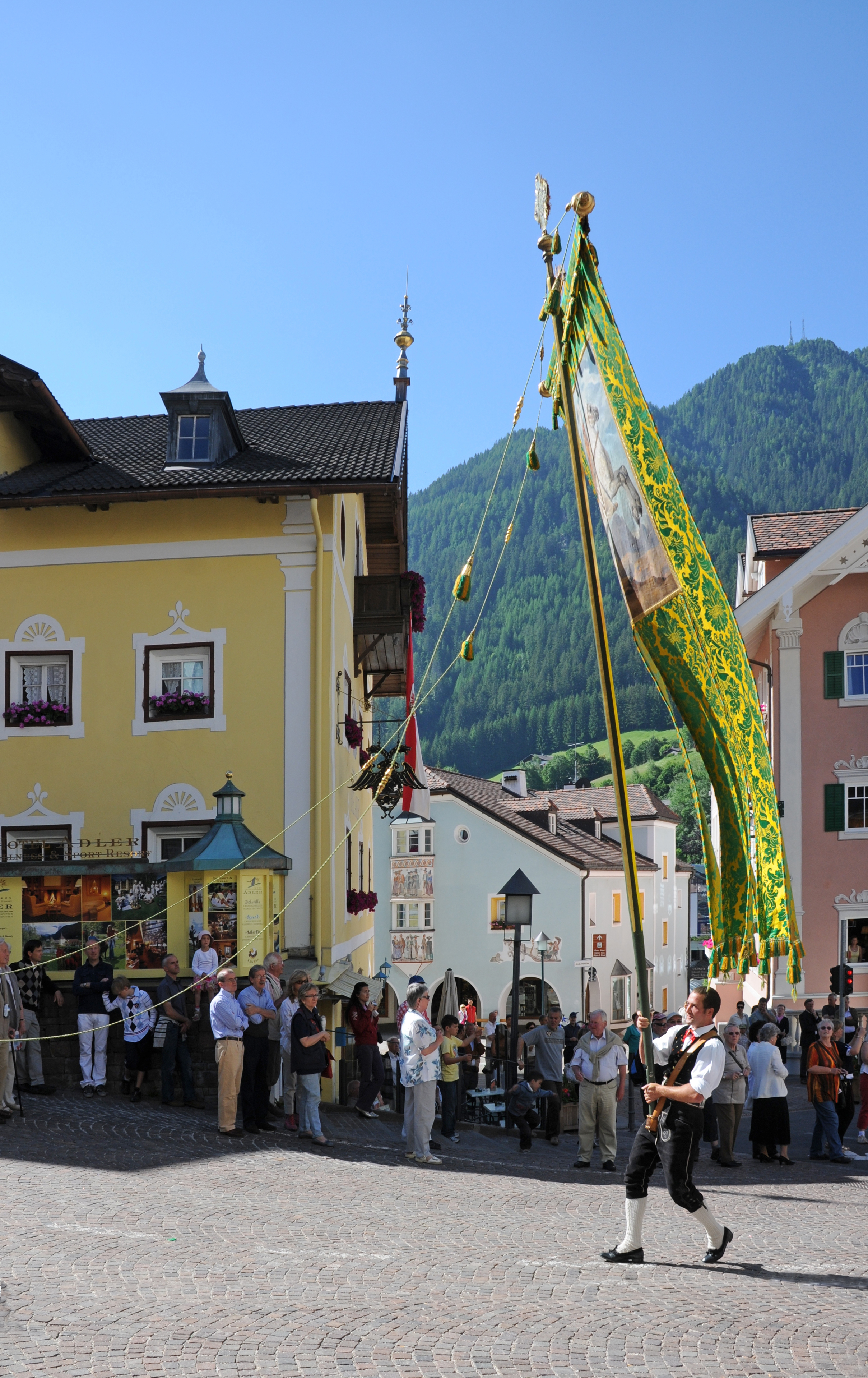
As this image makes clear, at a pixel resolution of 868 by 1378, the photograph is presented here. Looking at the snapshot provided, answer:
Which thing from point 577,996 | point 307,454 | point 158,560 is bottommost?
point 577,996

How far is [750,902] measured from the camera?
23.2 feet

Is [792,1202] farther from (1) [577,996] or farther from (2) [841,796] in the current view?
(1) [577,996]

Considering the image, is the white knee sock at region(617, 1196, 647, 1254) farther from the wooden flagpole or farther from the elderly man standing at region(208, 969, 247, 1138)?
the elderly man standing at region(208, 969, 247, 1138)

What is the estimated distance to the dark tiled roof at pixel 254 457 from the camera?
20922 mm

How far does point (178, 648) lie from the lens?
21.8m

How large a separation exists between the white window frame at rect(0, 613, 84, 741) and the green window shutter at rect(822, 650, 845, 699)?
692 inches

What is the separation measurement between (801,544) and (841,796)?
6.21 m

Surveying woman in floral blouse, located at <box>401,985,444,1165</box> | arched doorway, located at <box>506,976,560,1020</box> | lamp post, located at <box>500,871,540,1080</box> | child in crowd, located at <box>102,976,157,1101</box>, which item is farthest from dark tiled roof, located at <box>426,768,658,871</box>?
woman in floral blouse, located at <box>401,985,444,1165</box>

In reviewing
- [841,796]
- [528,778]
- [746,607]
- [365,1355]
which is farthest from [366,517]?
[528,778]

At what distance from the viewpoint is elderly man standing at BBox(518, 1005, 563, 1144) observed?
1725 centimetres

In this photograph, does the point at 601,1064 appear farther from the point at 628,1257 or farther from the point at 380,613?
the point at 380,613

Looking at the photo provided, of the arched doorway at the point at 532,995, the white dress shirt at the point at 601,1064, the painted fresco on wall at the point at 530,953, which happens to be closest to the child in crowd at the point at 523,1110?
the white dress shirt at the point at 601,1064

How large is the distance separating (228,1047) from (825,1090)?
6.76m

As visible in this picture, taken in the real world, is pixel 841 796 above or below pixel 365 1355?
above
